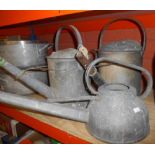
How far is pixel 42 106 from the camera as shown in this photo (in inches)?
18.2

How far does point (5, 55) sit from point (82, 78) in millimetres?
381

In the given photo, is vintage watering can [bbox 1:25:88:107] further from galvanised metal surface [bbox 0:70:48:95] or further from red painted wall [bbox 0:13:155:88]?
red painted wall [bbox 0:13:155:88]

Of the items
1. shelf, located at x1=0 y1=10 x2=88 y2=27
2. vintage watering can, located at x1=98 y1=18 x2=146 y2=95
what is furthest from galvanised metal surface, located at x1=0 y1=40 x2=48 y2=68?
vintage watering can, located at x1=98 y1=18 x2=146 y2=95

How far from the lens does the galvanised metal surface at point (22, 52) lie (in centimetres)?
73

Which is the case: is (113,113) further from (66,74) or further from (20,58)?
(20,58)

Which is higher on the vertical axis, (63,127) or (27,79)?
(27,79)

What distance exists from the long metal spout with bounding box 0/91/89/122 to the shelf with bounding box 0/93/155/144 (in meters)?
0.05

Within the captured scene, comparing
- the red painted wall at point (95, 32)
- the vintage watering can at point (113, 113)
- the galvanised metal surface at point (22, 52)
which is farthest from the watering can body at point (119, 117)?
the galvanised metal surface at point (22, 52)

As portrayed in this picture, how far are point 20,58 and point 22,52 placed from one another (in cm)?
3

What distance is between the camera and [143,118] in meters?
0.42

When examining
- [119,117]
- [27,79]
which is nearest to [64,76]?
[27,79]
